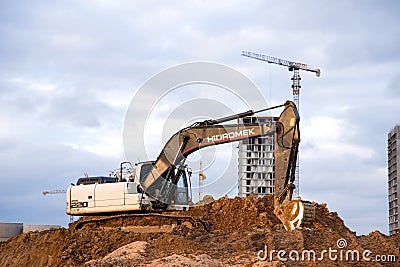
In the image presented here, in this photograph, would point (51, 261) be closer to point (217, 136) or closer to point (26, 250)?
point (26, 250)

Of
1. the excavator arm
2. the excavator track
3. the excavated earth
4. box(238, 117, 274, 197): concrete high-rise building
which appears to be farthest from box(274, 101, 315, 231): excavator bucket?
box(238, 117, 274, 197): concrete high-rise building

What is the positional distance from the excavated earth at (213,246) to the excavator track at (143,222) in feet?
0.41

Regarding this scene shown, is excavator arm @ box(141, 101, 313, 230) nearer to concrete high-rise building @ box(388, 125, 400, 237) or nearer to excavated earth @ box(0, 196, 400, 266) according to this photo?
excavated earth @ box(0, 196, 400, 266)

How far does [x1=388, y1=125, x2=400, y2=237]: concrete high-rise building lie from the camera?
2161 cm

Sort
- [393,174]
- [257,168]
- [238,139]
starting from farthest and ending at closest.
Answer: [257,168]
[393,174]
[238,139]

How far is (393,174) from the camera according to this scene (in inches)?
866

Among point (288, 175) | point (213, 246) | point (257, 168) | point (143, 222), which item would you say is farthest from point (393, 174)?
point (257, 168)

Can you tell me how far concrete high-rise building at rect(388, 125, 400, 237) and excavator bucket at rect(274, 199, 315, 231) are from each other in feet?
21.6

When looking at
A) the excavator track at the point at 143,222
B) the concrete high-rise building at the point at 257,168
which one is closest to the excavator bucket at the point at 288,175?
the excavator track at the point at 143,222

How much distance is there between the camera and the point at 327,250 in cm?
1432

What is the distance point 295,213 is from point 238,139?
10.4 ft

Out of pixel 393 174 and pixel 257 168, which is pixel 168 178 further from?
pixel 257 168

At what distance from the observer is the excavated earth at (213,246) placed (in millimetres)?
13570

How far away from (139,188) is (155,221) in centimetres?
108
